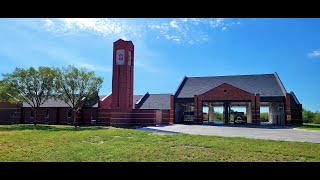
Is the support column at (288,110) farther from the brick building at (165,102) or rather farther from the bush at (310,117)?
the bush at (310,117)

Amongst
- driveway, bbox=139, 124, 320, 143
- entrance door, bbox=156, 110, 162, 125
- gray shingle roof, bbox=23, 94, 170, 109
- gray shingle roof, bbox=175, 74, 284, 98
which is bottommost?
driveway, bbox=139, 124, 320, 143

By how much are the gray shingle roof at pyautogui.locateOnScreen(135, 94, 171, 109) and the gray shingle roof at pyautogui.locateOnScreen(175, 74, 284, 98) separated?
1856 mm

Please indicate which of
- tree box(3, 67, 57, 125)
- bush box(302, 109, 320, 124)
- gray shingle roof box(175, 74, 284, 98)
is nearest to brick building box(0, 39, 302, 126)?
gray shingle roof box(175, 74, 284, 98)

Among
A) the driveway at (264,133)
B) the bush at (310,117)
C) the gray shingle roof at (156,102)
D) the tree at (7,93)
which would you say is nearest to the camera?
the driveway at (264,133)

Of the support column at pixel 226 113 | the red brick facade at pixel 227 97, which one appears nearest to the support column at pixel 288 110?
the red brick facade at pixel 227 97

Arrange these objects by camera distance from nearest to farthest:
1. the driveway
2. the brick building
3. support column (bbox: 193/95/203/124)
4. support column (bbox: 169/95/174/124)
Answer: the driveway → the brick building → support column (bbox: 193/95/203/124) → support column (bbox: 169/95/174/124)

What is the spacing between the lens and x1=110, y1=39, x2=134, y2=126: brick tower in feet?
107

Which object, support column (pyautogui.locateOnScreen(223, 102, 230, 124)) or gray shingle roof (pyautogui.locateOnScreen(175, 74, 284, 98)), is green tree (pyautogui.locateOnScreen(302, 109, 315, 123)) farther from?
support column (pyautogui.locateOnScreen(223, 102, 230, 124))

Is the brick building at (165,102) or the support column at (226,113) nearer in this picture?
the brick building at (165,102)

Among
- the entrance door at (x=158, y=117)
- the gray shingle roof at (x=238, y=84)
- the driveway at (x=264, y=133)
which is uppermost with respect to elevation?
the gray shingle roof at (x=238, y=84)

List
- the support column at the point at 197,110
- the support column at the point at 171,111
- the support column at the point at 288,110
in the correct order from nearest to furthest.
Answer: the support column at the point at 288,110
the support column at the point at 197,110
the support column at the point at 171,111

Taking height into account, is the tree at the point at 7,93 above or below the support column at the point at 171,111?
above

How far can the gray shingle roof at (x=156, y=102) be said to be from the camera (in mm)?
40625

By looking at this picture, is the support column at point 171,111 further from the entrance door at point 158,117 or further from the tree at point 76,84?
the tree at point 76,84
